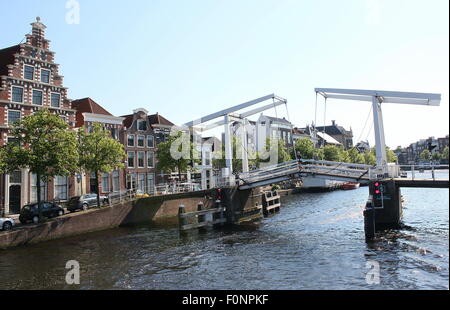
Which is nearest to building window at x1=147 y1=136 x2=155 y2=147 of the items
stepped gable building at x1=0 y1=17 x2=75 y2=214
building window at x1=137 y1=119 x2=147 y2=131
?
building window at x1=137 y1=119 x2=147 y2=131

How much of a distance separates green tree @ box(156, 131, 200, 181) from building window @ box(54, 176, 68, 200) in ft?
30.2

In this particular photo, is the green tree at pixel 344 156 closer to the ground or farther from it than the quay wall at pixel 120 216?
farther from it

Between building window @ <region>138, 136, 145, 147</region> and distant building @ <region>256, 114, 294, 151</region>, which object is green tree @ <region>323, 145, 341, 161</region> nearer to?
distant building @ <region>256, 114, 294, 151</region>

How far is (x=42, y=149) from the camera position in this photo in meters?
21.1

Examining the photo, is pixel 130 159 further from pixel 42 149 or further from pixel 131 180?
pixel 42 149

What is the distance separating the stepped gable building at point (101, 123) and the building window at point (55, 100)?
314cm

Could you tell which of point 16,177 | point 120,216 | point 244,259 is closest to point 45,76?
point 16,177

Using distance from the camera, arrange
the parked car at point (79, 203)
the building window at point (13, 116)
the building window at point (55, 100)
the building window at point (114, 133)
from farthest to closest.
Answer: the building window at point (114, 133) → the building window at point (55, 100) → the building window at point (13, 116) → the parked car at point (79, 203)

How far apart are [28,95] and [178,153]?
13.9m

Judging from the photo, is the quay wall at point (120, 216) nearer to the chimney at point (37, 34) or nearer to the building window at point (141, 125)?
the building window at point (141, 125)

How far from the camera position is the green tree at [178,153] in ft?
118

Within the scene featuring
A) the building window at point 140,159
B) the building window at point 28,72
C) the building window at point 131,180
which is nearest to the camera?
the building window at point 28,72

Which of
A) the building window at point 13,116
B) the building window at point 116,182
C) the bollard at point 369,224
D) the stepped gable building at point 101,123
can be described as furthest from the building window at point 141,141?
the bollard at point 369,224

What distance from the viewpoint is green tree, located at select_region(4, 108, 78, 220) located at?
825 inches
